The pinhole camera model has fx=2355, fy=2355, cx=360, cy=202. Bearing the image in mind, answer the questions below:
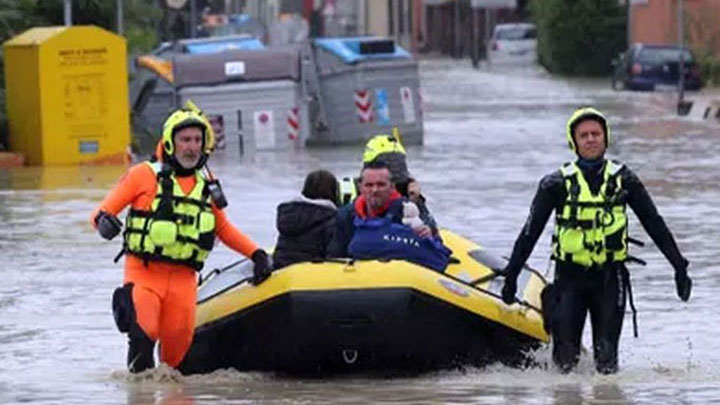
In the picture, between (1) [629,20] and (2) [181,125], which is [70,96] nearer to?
(2) [181,125]

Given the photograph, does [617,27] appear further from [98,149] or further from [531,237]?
[531,237]

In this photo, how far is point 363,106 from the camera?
36969 mm

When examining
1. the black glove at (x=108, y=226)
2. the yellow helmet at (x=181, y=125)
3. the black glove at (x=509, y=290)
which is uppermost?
the yellow helmet at (x=181, y=125)

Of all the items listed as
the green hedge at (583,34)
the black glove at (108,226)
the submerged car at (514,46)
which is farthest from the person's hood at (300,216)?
the submerged car at (514,46)

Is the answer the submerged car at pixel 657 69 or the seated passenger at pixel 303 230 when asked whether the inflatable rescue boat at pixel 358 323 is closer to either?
the seated passenger at pixel 303 230

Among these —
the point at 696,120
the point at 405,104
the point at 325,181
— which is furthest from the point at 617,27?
the point at 325,181

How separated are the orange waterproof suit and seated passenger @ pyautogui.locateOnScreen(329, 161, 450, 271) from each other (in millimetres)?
901

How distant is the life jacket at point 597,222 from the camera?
1170cm

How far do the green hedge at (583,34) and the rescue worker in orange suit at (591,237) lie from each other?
66.6 m

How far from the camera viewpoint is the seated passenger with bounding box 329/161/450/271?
12.3 meters

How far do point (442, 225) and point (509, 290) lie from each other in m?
10.1

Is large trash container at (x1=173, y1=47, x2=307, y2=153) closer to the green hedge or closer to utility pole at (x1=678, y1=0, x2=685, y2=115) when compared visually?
utility pole at (x1=678, y1=0, x2=685, y2=115)

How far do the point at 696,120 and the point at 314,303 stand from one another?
34.2m

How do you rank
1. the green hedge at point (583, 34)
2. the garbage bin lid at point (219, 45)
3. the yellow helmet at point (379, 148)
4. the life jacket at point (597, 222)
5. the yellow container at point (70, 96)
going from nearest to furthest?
the life jacket at point (597, 222) < the yellow helmet at point (379, 148) < the yellow container at point (70, 96) < the garbage bin lid at point (219, 45) < the green hedge at point (583, 34)
